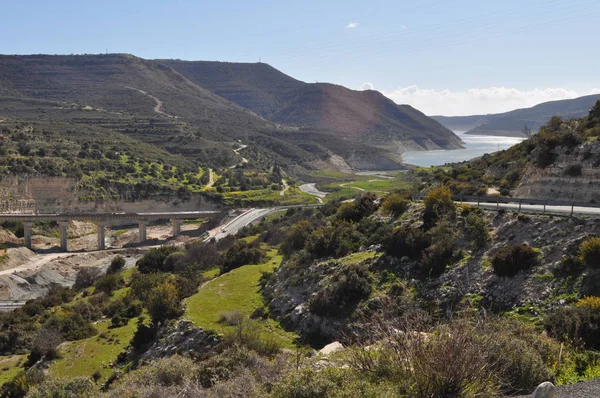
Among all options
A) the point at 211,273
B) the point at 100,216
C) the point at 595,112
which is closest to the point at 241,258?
the point at 211,273

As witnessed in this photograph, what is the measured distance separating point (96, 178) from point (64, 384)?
66.1 metres

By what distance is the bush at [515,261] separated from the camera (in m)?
18.0

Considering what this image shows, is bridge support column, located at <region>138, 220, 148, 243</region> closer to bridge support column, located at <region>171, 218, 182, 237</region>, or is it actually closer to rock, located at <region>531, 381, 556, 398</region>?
bridge support column, located at <region>171, 218, 182, 237</region>

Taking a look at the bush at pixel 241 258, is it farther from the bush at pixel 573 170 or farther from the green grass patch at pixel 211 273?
the bush at pixel 573 170

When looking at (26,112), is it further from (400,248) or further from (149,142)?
(400,248)

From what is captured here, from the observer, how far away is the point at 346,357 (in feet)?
36.2

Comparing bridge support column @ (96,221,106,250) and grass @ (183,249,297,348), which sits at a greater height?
grass @ (183,249,297,348)

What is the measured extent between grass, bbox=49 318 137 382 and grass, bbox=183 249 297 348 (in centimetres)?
350

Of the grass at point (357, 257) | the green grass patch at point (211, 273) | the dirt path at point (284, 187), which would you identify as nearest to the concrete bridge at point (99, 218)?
the dirt path at point (284, 187)

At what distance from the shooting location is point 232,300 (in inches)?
969

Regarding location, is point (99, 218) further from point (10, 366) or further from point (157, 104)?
point (157, 104)

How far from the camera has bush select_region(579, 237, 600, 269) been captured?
1605 cm

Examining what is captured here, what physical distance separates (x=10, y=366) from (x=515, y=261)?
2372 centimetres

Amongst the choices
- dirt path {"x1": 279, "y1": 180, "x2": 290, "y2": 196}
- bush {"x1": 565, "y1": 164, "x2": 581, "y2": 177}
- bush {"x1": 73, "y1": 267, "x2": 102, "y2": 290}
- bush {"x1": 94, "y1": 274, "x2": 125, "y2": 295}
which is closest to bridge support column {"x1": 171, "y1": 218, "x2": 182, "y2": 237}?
bush {"x1": 73, "y1": 267, "x2": 102, "y2": 290}
